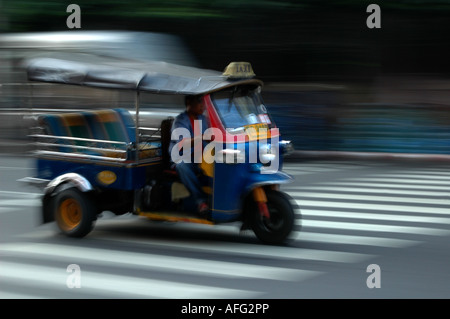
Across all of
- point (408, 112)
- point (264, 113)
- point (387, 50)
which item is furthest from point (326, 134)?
point (264, 113)

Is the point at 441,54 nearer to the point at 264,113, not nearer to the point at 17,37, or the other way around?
the point at 17,37

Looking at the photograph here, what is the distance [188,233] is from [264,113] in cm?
160

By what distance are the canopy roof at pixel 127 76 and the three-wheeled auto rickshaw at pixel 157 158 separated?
0.04 feet

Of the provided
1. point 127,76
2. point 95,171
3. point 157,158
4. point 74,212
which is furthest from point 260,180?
point 74,212

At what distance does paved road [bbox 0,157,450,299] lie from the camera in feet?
21.7

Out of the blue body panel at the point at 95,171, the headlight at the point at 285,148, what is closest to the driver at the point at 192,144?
the blue body panel at the point at 95,171

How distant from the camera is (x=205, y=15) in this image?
2180cm

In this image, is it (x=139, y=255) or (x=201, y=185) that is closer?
(x=139, y=255)

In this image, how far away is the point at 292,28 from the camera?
21812mm

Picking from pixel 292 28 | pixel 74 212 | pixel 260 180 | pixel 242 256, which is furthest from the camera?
pixel 292 28

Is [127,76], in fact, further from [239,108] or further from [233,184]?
[233,184]

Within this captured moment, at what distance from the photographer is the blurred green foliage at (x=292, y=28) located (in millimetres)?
21297

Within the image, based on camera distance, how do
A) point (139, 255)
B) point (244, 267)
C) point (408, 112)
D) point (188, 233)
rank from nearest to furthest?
point (244, 267) → point (139, 255) → point (188, 233) → point (408, 112)

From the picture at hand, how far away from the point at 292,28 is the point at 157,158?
13500 mm
